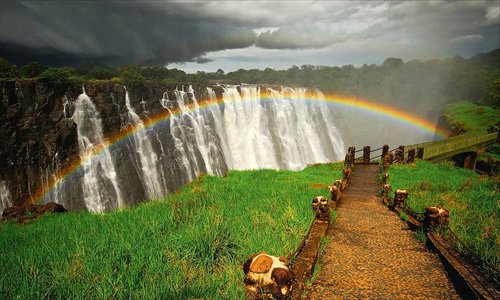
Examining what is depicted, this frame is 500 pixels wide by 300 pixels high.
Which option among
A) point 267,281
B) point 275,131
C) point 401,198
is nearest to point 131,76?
point 275,131

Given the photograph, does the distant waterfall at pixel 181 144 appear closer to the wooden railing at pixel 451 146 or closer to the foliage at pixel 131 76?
the foliage at pixel 131 76

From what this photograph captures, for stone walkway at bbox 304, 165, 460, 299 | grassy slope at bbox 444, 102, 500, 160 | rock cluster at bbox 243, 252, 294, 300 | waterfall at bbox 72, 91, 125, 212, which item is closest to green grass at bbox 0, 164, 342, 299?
rock cluster at bbox 243, 252, 294, 300

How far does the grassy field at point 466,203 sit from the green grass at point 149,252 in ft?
11.1

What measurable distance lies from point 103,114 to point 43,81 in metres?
5.50

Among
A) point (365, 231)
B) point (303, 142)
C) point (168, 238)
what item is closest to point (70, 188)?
point (168, 238)

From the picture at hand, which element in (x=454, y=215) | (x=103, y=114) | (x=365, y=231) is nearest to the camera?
(x=365, y=231)

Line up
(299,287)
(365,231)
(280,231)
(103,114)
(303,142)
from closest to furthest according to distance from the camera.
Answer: (299,287) < (280,231) < (365,231) < (103,114) < (303,142)

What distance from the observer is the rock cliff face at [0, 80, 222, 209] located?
80.1 feet

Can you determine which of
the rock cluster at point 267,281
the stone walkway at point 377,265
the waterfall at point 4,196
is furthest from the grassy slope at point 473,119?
the waterfall at point 4,196

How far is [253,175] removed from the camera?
56.1 feet

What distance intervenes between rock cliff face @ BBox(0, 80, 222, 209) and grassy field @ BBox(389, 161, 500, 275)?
73.7 ft

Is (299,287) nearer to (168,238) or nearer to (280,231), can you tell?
(280,231)

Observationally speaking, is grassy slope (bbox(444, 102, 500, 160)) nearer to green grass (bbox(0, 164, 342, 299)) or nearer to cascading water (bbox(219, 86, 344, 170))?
cascading water (bbox(219, 86, 344, 170))

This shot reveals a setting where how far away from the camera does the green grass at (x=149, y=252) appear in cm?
384
